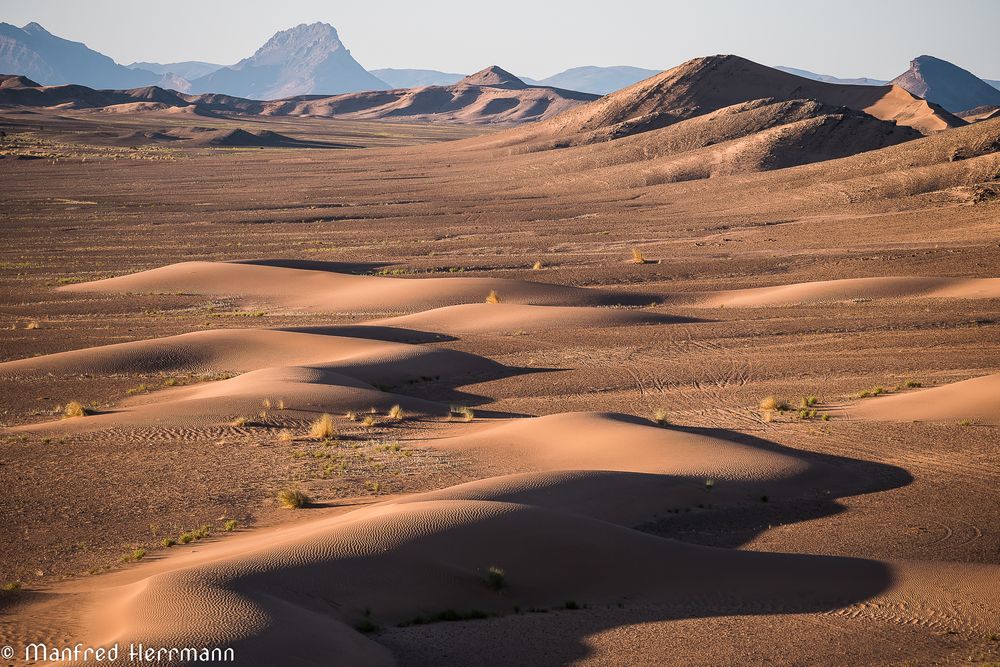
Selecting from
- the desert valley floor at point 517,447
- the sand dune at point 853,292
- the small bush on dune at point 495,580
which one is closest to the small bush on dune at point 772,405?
the desert valley floor at point 517,447

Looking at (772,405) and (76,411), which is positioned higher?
(772,405)

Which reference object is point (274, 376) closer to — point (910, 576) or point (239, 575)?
point (239, 575)

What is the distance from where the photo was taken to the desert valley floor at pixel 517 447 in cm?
954

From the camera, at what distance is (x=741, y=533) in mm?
13023

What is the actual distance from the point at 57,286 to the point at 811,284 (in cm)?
2761

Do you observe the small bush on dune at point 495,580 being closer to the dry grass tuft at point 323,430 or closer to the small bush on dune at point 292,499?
the small bush on dune at point 292,499

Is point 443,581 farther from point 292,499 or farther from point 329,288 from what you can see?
point 329,288

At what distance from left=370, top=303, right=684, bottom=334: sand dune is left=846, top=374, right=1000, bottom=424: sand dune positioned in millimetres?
10441

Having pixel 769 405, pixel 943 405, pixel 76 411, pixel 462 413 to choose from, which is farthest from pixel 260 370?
pixel 943 405

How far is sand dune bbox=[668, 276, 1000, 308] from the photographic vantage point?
1291 inches

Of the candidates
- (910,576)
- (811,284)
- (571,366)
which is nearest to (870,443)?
(910,576)

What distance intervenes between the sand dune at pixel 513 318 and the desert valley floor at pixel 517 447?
0.48ft

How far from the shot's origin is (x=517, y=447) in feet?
55.8

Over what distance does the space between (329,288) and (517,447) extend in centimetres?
2159
